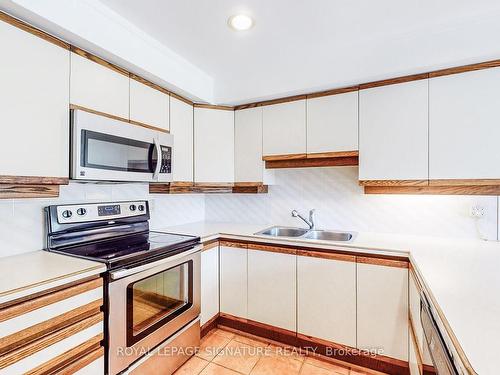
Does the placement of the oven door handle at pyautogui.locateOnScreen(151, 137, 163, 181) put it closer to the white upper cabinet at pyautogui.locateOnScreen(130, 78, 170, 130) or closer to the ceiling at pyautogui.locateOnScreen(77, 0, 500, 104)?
the white upper cabinet at pyautogui.locateOnScreen(130, 78, 170, 130)

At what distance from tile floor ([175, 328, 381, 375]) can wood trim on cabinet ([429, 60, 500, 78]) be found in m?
2.04

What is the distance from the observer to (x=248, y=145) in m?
2.51

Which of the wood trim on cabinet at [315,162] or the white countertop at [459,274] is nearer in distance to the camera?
the white countertop at [459,274]

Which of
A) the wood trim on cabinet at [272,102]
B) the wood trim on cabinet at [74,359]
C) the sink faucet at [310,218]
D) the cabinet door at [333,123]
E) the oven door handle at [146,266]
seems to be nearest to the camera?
the wood trim on cabinet at [74,359]

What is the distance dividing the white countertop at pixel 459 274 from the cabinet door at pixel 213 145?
502 mm

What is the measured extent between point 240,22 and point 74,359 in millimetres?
1983

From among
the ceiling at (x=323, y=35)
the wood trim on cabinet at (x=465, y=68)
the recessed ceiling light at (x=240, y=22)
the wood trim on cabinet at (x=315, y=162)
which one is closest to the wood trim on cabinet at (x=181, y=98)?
the ceiling at (x=323, y=35)

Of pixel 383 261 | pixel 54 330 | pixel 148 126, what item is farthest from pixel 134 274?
pixel 383 261

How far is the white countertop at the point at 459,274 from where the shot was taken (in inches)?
28.0

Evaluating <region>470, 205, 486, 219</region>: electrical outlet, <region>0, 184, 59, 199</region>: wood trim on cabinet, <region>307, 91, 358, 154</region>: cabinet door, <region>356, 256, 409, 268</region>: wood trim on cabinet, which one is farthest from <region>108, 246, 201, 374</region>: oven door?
<region>470, 205, 486, 219</region>: electrical outlet

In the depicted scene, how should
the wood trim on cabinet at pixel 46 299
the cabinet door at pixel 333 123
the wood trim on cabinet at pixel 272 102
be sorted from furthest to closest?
the wood trim on cabinet at pixel 272 102 < the cabinet door at pixel 333 123 < the wood trim on cabinet at pixel 46 299

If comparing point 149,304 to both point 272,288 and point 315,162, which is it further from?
point 315,162

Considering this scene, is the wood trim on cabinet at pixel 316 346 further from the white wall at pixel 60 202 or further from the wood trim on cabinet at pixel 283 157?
the wood trim on cabinet at pixel 283 157

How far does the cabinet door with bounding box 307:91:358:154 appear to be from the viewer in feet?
6.73
